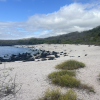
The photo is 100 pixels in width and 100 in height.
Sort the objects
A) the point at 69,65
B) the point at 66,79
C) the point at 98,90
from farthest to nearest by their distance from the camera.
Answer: the point at 69,65, the point at 66,79, the point at 98,90

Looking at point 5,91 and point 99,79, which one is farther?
point 99,79

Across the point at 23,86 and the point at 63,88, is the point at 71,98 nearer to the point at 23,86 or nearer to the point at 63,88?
the point at 63,88

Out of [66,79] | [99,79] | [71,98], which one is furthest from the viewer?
[99,79]

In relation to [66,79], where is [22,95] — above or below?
below

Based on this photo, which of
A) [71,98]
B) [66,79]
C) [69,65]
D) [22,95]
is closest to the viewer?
[71,98]

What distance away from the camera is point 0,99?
418cm

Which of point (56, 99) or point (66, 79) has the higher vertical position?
point (66, 79)

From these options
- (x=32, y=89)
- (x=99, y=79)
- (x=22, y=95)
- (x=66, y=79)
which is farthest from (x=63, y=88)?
(x=99, y=79)

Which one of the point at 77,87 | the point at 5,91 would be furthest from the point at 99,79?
the point at 5,91

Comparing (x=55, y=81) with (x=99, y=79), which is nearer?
(x=55, y=81)

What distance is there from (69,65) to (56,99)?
500 centimetres

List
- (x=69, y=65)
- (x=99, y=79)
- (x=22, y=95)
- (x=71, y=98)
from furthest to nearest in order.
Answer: (x=69, y=65), (x=99, y=79), (x=22, y=95), (x=71, y=98)

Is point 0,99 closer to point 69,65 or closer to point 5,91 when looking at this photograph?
point 5,91

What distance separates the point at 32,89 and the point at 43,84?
2.41 feet
